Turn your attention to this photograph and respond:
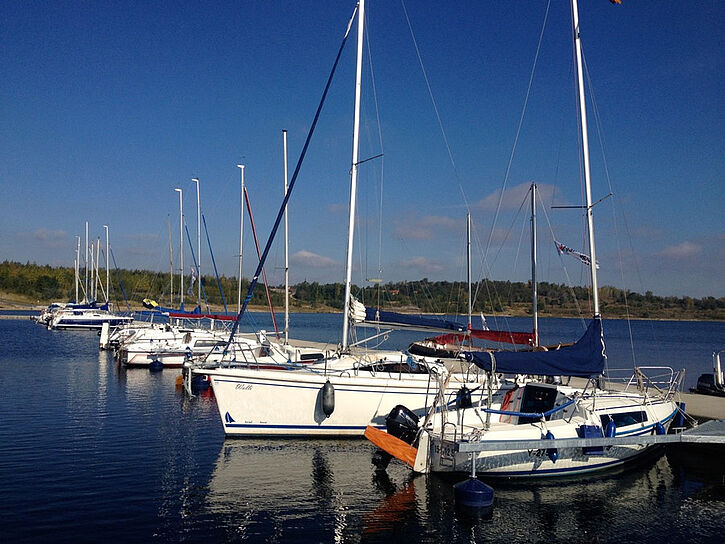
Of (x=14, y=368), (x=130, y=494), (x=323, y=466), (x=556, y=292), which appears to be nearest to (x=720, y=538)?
(x=323, y=466)

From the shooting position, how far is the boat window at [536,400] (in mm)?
15977

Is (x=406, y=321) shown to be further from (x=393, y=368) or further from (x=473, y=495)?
(x=473, y=495)

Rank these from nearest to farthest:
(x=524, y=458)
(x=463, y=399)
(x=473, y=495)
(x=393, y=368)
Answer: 1. (x=473, y=495)
2. (x=524, y=458)
3. (x=463, y=399)
4. (x=393, y=368)

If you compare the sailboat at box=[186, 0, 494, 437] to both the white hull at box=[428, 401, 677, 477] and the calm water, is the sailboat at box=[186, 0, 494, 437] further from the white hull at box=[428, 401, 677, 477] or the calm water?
the white hull at box=[428, 401, 677, 477]

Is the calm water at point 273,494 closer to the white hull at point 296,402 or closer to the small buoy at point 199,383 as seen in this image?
the white hull at point 296,402

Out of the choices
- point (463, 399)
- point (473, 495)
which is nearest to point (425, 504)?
point (473, 495)

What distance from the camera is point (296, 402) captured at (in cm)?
1797

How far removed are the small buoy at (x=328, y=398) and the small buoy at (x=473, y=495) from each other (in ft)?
18.6

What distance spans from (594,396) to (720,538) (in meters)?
4.69

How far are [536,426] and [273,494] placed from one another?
650 centimetres

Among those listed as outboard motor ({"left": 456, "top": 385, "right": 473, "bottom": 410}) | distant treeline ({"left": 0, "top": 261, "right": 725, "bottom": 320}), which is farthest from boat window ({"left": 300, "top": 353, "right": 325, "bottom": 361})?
distant treeline ({"left": 0, "top": 261, "right": 725, "bottom": 320})

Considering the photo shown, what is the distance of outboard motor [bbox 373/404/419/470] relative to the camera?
53.3 ft

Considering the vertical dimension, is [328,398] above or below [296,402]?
above

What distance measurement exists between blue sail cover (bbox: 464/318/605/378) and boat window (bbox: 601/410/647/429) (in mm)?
1153
